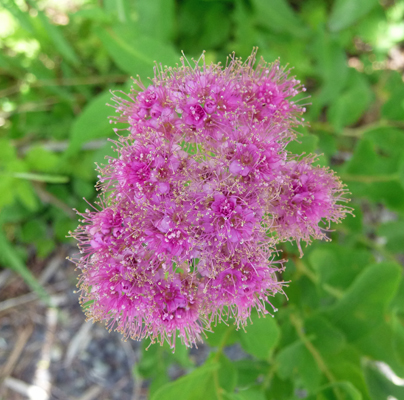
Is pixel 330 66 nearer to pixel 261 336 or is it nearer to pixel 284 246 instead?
pixel 284 246

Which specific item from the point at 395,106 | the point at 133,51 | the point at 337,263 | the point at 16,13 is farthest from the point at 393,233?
the point at 16,13

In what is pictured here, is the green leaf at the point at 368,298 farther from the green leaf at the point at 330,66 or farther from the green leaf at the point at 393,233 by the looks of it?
the green leaf at the point at 330,66

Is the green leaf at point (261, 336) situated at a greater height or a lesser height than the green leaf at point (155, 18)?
lesser

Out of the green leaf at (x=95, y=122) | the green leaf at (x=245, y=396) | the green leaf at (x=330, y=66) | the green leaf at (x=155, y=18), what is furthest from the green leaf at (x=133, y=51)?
the green leaf at (x=245, y=396)

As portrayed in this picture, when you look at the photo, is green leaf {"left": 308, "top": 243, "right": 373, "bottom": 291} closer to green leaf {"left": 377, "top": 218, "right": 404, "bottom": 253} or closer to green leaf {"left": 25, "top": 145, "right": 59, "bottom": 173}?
green leaf {"left": 377, "top": 218, "right": 404, "bottom": 253}

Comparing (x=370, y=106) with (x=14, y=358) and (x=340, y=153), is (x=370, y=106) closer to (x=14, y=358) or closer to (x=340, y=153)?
(x=340, y=153)

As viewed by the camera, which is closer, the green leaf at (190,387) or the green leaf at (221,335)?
the green leaf at (190,387)

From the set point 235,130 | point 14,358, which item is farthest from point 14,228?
point 235,130
